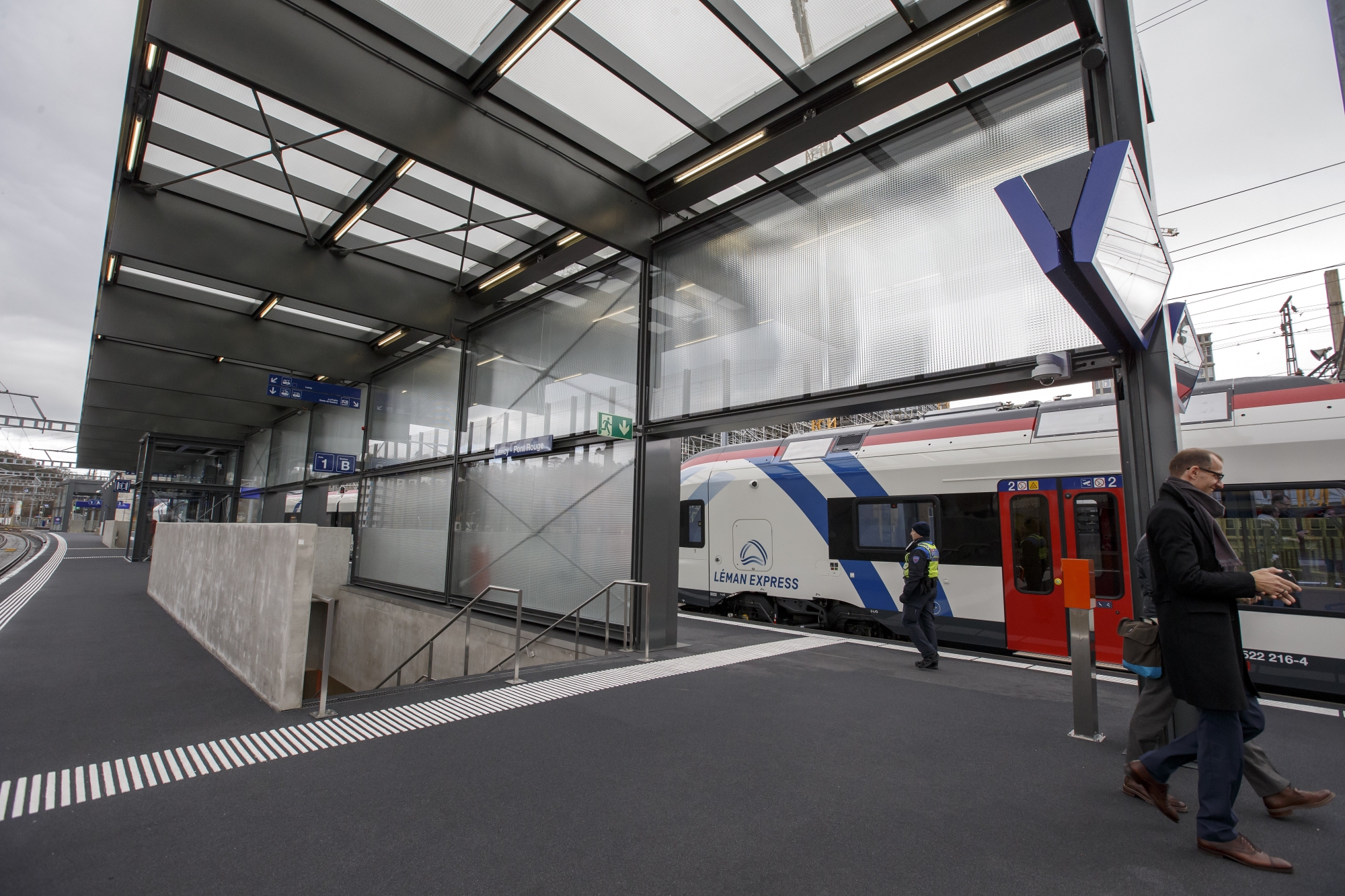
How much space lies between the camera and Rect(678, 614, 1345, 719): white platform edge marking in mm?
4902

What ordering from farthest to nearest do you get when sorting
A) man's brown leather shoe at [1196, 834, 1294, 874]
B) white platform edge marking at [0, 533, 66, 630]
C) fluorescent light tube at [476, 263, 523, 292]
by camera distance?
white platform edge marking at [0, 533, 66, 630] < fluorescent light tube at [476, 263, 523, 292] < man's brown leather shoe at [1196, 834, 1294, 874]

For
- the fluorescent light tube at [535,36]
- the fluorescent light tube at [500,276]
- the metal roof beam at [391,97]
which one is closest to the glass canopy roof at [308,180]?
the fluorescent light tube at [500,276]

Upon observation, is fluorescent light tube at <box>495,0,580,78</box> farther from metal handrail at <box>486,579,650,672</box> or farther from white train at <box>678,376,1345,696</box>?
white train at <box>678,376,1345,696</box>

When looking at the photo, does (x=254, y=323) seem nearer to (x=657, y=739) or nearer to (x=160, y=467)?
(x=657, y=739)

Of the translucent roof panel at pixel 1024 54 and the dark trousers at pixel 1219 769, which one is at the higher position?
the translucent roof panel at pixel 1024 54

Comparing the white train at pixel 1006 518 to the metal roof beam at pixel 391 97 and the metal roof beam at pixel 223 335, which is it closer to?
the metal roof beam at pixel 391 97

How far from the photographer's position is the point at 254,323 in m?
11.9

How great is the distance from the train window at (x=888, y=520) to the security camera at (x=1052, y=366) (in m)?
3.93

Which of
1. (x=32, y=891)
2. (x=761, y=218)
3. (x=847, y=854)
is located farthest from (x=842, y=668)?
(x=32, y=891)

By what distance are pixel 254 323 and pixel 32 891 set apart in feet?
38.3

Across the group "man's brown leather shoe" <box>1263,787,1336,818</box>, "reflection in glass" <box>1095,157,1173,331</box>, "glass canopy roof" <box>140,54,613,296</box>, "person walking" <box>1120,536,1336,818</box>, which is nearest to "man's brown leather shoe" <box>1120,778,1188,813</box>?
"person walking" <box>1120,536,1336,818</box>

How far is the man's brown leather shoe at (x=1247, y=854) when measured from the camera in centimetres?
253

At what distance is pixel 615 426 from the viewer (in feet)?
25.4

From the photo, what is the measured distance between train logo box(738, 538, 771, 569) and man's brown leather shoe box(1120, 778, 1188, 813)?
22.1ft
